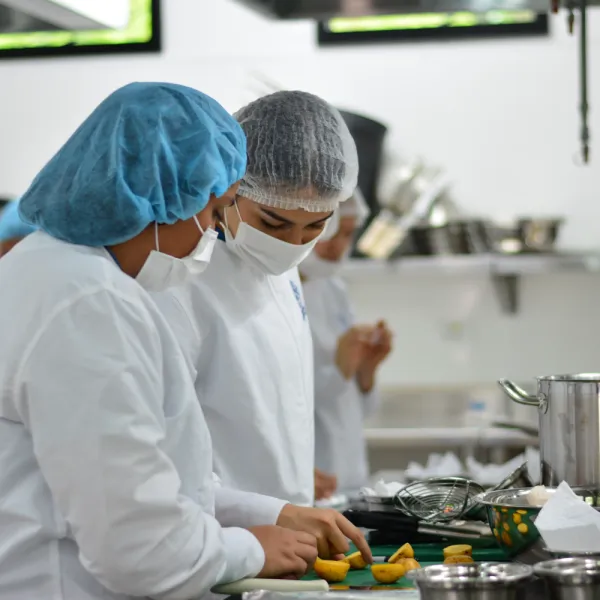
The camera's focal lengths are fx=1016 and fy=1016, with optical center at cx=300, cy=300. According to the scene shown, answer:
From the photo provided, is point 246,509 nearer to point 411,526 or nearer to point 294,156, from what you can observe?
point 411,526

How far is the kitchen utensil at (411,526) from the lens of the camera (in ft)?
6.07

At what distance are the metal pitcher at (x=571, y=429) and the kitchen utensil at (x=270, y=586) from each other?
56 centimetres

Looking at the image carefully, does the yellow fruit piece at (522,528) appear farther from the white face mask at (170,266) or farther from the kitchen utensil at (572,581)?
the white face mask at (170,266)

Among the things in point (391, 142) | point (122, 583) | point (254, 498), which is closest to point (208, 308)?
point (254, 498)

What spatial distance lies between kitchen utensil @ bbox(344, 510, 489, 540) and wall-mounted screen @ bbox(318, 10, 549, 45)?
11.5 ft

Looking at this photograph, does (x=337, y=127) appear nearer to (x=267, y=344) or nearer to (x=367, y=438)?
(x=267, y=344)

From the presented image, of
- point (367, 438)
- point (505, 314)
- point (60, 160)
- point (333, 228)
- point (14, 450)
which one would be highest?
point (60, 160)

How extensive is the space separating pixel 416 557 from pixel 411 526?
107 millimetres

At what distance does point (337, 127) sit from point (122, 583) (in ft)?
3.66

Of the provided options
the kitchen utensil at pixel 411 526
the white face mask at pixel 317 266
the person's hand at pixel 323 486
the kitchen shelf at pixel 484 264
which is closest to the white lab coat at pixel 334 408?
the white face mask at pixel 317 266

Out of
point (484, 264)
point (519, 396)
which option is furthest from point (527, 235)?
point (519, 396)

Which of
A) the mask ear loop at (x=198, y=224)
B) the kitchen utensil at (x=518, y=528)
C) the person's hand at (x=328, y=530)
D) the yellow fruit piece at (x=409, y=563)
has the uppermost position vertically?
the mask ear loop at (x=198, y=224)

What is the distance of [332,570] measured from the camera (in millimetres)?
1603

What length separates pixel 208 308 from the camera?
203cm
